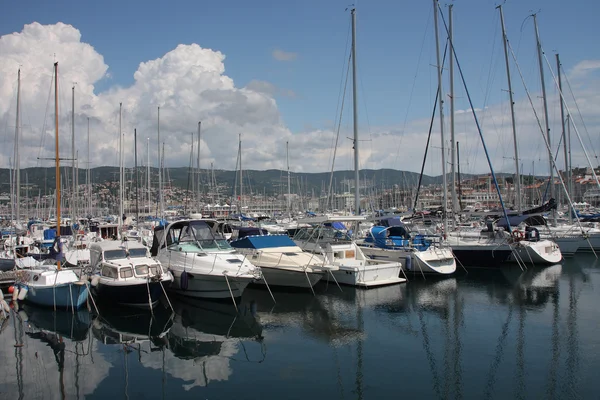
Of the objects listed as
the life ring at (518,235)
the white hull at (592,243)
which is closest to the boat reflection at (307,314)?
the life ring at (518,235)

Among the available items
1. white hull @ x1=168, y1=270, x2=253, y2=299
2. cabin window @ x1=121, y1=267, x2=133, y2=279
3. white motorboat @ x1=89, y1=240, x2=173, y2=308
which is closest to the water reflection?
white hull @ x1=168, y1=270, x2=253, y2=299

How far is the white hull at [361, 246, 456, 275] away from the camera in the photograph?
26156 millimetres

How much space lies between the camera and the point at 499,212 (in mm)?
35219

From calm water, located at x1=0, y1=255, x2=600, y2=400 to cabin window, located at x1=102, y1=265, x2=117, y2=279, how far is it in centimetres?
151

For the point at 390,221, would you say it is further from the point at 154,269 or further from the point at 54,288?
the point at 54,288

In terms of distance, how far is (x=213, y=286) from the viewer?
20.6m

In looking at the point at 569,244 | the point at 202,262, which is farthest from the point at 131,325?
the point at 569,244

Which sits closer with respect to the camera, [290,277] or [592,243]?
[290,277]

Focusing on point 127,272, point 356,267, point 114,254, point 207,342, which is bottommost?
point 207,342

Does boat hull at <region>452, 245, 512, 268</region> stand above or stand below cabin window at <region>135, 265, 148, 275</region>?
below

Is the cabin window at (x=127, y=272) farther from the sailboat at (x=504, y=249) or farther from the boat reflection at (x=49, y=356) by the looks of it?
the sailboat at (x=504, y=249)

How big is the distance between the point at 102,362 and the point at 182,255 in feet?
26.7

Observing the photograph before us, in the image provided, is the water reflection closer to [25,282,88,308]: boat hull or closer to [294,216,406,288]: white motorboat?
[25,282,88,308]: boat hull

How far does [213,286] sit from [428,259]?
12458mm
